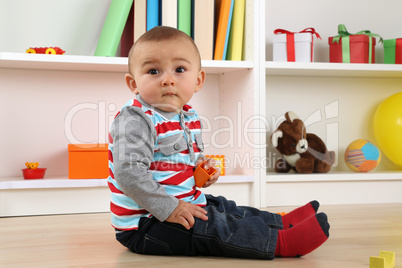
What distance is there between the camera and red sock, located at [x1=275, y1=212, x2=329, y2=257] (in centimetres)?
91

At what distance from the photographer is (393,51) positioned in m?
1.84

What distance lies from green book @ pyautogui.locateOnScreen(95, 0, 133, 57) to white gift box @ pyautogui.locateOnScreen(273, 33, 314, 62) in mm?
516

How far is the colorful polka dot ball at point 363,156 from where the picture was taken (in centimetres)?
179

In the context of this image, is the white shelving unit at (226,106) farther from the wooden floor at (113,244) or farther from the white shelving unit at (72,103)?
the wooden floor at (113,244)

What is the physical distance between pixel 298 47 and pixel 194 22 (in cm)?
37

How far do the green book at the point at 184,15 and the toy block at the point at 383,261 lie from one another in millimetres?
1000

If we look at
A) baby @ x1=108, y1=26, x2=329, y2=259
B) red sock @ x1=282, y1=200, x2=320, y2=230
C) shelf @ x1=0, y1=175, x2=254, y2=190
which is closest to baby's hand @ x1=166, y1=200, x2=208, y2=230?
baby @ x1=108, y1=26, x2=329, y2=259

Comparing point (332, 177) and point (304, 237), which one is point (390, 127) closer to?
point (332, 177)

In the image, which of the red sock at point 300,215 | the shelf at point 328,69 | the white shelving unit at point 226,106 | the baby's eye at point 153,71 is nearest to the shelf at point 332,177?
the white shelving unit at point 226,106

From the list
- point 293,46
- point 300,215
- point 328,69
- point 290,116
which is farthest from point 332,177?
point 300,215

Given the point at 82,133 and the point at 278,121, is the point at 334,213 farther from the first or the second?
the point at 82,133

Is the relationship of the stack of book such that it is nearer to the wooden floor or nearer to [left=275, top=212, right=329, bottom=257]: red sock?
the wooden floor

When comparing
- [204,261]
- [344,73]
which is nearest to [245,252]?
[204,261]

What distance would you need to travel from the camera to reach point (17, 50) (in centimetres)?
170
